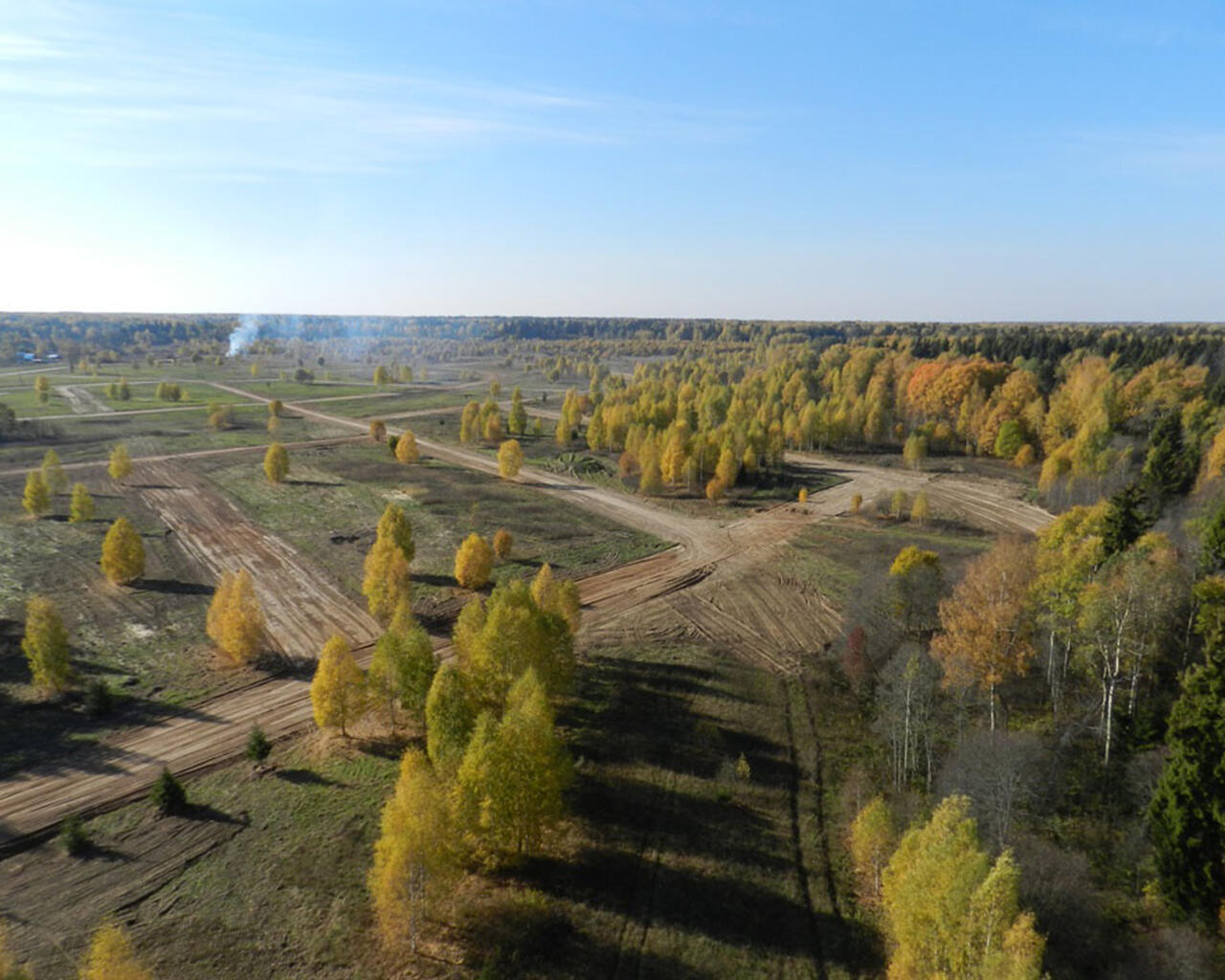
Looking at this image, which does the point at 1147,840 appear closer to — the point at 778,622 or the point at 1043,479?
the point at 778,622

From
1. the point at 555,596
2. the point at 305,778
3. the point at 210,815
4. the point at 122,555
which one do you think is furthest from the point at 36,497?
the point at 555,596

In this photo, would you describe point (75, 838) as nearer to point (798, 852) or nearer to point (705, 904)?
point (705, 904)

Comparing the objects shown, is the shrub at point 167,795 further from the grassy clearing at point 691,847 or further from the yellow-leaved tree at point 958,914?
the yellow-leaved tree at point 958,914

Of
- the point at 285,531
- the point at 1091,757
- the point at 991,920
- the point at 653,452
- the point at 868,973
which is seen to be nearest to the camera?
the point at 991,920

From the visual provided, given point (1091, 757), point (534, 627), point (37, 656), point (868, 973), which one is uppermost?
point (534, 627)

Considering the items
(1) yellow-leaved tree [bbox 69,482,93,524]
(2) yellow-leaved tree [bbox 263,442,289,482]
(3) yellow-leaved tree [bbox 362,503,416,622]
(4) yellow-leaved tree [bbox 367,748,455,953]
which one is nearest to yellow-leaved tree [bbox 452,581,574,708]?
(4) yellow-leaved tree [bbox 367,748,455,953]

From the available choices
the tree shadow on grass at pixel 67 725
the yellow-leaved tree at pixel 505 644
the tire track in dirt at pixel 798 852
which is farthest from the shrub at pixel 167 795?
the tire track in dirt at pixel 798 852

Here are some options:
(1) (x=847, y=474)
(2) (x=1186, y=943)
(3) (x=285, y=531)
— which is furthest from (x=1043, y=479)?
(3) (x=285, y=531)
